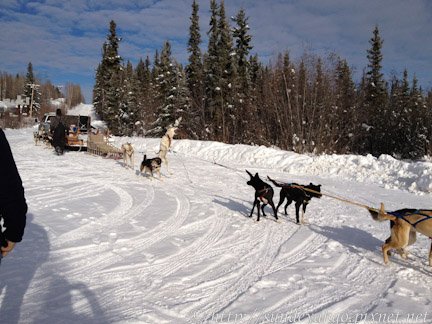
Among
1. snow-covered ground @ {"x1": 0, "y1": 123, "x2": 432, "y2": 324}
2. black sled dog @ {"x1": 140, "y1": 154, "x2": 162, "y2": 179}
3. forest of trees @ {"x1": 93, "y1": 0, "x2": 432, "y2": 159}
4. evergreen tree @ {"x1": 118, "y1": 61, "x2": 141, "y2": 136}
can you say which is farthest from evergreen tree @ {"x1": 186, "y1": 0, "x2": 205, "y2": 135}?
snow-covered ground @ {"x1": 0, "y1": 123, "x2": 432, "y2": 324}

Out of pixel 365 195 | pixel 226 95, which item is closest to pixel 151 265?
pixel 365 195

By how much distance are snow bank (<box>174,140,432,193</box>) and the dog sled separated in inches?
200

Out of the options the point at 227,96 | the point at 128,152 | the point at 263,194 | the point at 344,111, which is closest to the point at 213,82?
the point at 227,96

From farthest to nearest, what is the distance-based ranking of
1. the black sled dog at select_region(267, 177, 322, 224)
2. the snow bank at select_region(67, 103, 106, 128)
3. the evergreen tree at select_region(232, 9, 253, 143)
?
1. the snow bank at select_region(67, 103, 106, 128)
2. the evergreen tree at select_region(232, 9, 253, 143)
3. the black sled dog at select_region(267, 177, 322, 224)

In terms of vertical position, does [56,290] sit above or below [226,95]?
below

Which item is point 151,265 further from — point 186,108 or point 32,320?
point 186,108

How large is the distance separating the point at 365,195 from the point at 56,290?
28.2 ft

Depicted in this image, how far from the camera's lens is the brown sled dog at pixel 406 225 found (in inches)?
166

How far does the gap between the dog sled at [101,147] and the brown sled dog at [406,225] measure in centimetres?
1284

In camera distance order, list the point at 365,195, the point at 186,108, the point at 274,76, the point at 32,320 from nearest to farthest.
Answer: the point at 32,320 → the point at 365,195 → the point at 274,76 → the point at 186,108

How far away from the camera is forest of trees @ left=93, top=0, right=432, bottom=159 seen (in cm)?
2041

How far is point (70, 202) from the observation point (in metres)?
7.41

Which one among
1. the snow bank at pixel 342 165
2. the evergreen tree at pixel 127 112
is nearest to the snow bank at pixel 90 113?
the evergreen tree at pixel 127 112

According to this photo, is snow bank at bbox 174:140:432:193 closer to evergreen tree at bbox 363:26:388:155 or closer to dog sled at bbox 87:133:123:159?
dog sled at bbox 87:133:123:159
